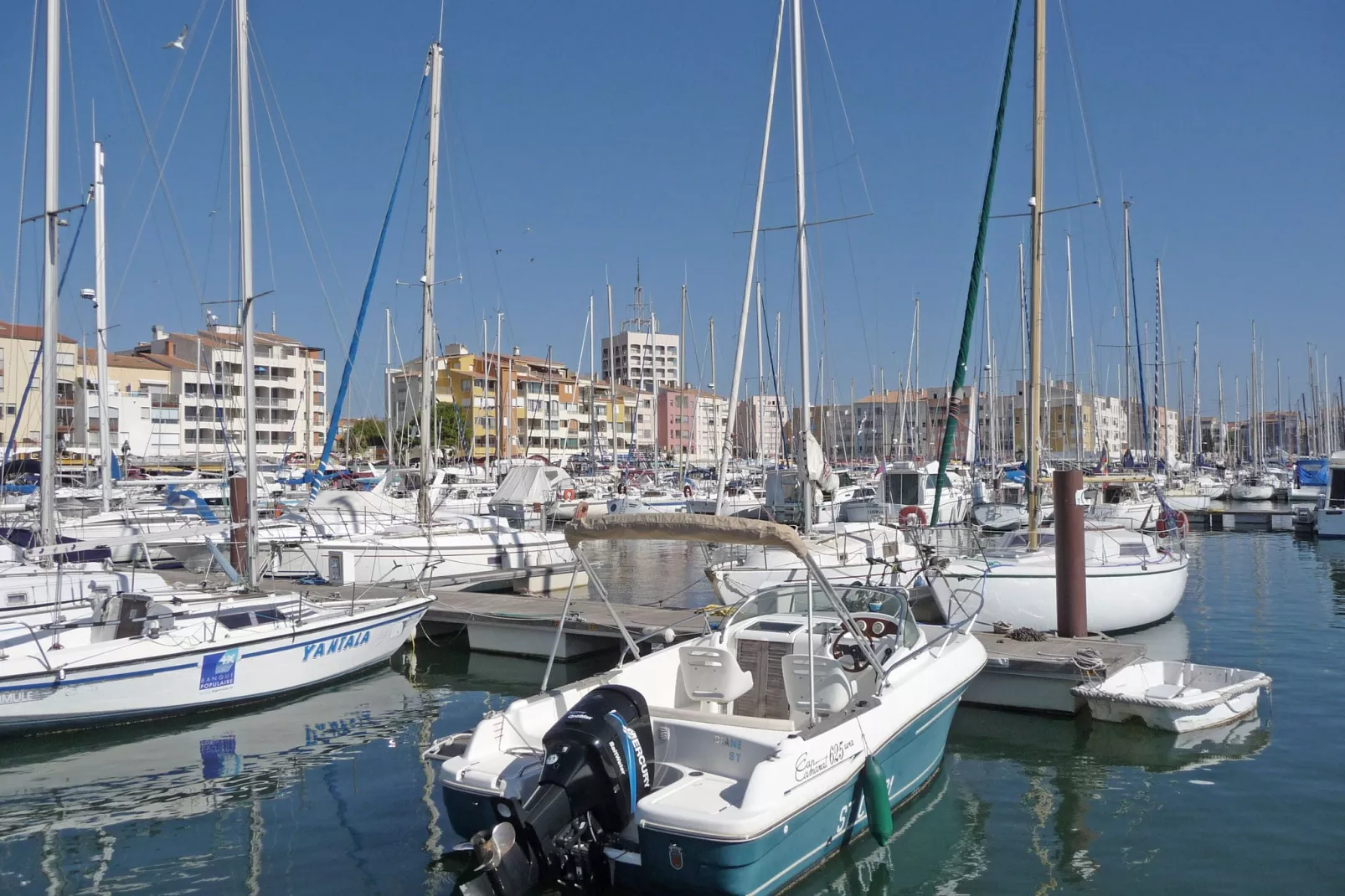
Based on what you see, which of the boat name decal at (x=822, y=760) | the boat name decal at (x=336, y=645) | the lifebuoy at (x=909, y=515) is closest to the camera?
the boat name decal at (x=822, y=760)

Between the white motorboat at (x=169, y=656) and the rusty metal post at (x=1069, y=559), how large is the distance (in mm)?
9843

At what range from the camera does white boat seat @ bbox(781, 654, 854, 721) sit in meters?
9.04

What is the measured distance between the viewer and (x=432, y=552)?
909 inches

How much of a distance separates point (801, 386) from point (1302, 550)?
21.5 meters

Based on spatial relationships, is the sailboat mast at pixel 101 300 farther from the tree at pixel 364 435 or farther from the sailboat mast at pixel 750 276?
the tree at pixel 364 435

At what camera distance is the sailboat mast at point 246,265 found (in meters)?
15.1

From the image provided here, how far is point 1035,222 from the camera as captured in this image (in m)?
19.7

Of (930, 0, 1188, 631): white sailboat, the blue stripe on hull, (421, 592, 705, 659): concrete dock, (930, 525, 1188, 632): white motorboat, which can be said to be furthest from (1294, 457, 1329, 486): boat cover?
the blue stripe on hull

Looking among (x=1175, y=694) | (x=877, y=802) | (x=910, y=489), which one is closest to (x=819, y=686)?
(x=877, y=802)

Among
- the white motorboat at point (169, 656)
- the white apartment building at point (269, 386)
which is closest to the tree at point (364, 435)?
the white apartment building at point (269, 386)

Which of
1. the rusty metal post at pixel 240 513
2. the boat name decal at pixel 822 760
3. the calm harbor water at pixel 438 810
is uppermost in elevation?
the rusty metal post at pixel 240 513

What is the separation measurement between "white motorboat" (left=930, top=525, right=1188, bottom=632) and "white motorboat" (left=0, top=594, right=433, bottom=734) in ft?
28.8

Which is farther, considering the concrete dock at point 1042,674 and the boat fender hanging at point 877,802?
the concrete dock at point 1042,674

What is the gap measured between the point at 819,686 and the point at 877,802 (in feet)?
4.43
